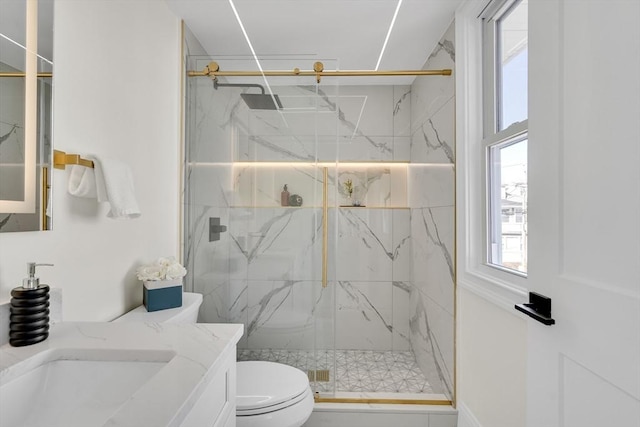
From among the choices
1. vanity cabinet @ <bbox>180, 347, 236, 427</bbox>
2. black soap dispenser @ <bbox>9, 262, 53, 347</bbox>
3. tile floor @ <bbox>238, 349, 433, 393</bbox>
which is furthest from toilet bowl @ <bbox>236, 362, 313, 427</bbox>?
black soap dispenser @ <bbox>9, 262, 53, 347</bbox>

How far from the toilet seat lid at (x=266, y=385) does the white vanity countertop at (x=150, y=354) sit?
590 millimetres

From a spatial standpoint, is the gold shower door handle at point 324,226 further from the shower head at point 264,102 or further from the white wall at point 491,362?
the white wall at point 491,362

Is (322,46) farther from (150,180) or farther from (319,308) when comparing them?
(319,308)

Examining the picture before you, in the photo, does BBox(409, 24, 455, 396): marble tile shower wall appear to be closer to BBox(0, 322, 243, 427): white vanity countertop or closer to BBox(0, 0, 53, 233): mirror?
BBox(0, 322, 243, 427): white vanity countertop

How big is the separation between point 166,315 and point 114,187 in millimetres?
572

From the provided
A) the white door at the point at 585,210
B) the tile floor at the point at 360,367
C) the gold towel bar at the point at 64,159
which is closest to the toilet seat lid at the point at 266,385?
the tile floor at the point at 360,367

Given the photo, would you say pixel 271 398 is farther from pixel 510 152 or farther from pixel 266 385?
pixel 510 152

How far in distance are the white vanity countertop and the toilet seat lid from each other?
0.59 meters

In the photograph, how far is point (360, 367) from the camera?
246cm

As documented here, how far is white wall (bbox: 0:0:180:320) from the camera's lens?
1067 mm

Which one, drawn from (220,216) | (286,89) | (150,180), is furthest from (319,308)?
(286,89)

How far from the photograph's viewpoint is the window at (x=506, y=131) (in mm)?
1386

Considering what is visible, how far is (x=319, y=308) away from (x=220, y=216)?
2.63 ft

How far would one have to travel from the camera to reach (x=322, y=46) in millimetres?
2246
